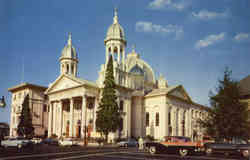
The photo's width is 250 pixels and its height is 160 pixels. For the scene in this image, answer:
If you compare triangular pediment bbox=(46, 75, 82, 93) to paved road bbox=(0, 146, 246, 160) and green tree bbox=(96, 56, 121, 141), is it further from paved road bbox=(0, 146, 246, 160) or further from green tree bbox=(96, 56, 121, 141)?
paved road bbox=(0, 146, 246, 160)

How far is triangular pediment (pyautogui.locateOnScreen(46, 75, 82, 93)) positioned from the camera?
54.1 metres

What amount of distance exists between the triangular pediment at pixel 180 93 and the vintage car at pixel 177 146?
3484 cm

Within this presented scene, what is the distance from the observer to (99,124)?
44.4 metres

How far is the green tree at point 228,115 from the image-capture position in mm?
30250

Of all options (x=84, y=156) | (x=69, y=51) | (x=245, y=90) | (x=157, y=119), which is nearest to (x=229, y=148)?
(x=84, y=156)

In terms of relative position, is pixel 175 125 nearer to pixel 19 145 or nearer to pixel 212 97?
pixel 212 97

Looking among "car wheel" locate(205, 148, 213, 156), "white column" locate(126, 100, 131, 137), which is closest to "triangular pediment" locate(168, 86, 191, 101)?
"white column" locate(126, 100, 131, 137)

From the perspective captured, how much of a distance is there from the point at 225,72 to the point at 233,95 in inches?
130

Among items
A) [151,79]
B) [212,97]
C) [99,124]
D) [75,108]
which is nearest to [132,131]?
[75,108]

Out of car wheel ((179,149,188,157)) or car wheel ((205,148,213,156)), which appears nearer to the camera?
car wheel ((179,149,188,157))

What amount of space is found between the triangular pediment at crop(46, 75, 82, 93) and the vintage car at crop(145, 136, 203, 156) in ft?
101

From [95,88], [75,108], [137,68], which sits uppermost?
[137,68]

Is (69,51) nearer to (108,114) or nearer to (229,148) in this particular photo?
(108,114)

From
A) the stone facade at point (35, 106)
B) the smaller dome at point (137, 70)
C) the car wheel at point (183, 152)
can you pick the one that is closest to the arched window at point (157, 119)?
the smaller dome at point (137, 70)
